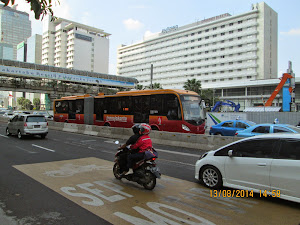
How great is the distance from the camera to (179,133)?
13938mm

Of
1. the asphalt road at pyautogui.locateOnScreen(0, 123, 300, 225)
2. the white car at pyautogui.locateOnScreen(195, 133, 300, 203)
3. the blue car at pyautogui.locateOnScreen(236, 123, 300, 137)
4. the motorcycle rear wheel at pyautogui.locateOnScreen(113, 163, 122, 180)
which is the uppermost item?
the blue car at pyautogui.locateOnScreen(236, 123, 300, 137)

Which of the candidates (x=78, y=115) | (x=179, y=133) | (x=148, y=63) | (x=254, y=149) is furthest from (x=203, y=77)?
(x=254, y=149)

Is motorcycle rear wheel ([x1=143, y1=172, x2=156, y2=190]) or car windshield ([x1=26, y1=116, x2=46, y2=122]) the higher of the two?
car windshield ([x1=26, y1=116, x2=46, y2=122])

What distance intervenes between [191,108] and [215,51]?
8122 cm

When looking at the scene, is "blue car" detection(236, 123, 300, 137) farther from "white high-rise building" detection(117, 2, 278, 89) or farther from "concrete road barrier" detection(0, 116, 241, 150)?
"white high-rise building" detection(117, 2, 278, 89)

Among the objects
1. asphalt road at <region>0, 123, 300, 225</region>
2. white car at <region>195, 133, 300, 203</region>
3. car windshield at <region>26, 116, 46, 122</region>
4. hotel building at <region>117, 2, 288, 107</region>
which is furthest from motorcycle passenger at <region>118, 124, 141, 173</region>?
hotel building at <region>117, 2, 288, 107</region>

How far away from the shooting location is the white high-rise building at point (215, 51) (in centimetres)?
7806

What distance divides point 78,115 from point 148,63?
313 feet

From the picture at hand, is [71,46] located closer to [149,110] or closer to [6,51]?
[6,51]

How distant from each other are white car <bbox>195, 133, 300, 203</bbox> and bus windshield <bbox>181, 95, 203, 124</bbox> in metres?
8.97

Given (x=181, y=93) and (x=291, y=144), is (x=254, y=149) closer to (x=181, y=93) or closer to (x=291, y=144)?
(x=291, y=144)

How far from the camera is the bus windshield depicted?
1486 centimetres

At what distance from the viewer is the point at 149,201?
4926 millimetres

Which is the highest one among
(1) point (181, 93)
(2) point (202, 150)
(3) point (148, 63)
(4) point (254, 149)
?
(3) point (148, 63)
